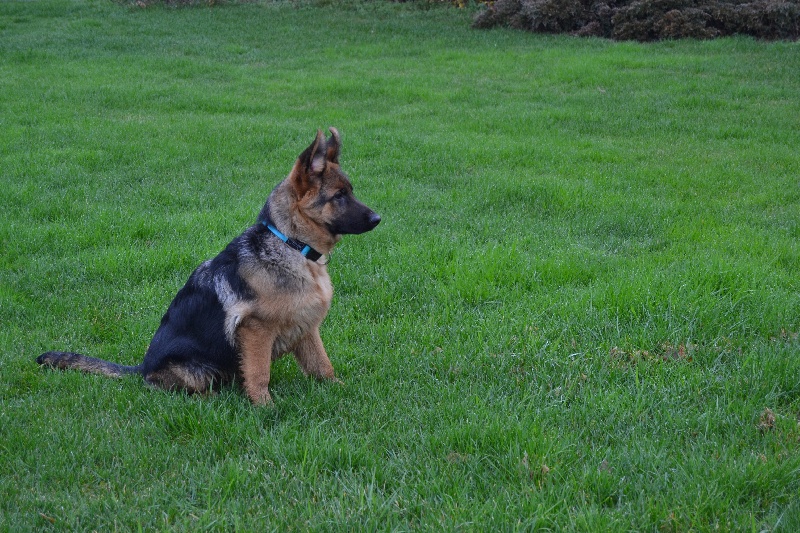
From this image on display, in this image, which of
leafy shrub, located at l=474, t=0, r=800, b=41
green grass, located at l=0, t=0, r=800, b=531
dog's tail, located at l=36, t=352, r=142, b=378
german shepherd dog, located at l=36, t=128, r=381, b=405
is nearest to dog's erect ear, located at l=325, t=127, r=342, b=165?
german shepherd dog, located at l=36, t=128, r=381, b=405

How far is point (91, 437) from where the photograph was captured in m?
4.28

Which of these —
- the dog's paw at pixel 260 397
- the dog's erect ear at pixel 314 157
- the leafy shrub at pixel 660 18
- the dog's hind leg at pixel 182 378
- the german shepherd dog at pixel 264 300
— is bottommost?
the dog's paw at pixel 260 397

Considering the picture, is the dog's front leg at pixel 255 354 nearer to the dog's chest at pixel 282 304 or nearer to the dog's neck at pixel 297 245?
the dog's chest at pixel 282 304

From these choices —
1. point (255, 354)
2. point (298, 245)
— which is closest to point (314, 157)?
point (298, 245)

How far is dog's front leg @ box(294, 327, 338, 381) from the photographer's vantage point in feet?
16.6

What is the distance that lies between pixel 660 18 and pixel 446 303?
14.5 metres

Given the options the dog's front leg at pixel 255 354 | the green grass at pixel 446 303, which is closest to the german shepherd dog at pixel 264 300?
the dog's front leg at pixel 255 354

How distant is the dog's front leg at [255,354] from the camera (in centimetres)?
470

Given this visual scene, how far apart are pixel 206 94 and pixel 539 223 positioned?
8.70 metres

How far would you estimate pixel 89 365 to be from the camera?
5.06 m

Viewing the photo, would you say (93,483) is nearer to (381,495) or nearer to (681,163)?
(381,495)

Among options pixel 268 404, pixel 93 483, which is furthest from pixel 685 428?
pixel 93 483

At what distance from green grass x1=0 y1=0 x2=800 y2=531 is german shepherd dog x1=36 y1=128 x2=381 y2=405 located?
19 centimetres

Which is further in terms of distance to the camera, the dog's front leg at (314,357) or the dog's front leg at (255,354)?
the dog's front leg at (314,357)
